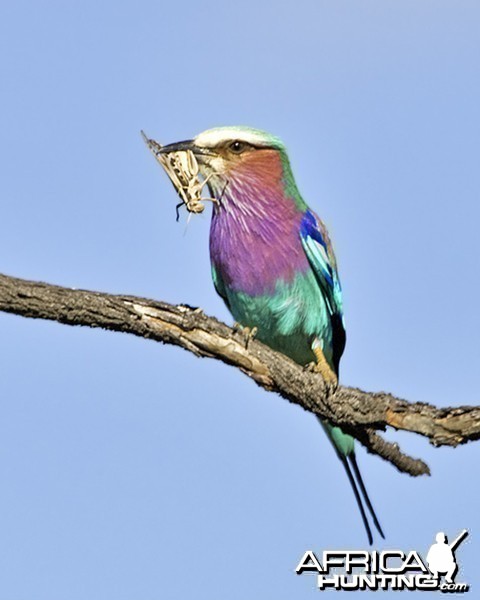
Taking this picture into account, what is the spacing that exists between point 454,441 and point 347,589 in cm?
126

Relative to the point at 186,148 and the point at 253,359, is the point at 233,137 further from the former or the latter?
the point at 253,359

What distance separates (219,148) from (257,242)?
607 millimetres

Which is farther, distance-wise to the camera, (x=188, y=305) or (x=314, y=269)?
(x=314, y=269)

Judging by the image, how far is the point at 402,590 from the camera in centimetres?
608

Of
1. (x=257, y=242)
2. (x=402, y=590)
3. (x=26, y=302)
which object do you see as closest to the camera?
(x=26, y=302)

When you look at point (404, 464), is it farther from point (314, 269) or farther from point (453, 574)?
point (314, 269)

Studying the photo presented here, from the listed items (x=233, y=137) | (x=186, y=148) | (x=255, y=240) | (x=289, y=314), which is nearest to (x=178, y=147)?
(x=186, y=148)

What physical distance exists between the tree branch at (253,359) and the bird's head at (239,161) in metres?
1.45

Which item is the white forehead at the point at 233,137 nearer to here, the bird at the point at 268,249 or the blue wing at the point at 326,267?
the bird at the point at 268,249

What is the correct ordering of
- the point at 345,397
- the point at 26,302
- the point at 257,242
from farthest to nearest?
the point at 257,242, the point at 345,397, the point at 26,302

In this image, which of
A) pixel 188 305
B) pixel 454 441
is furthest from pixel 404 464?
pixel 188 305

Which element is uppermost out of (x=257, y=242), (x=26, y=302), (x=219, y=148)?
(x=219, y=148)

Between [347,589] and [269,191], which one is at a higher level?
[269,191]

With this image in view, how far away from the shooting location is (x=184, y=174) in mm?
6430
